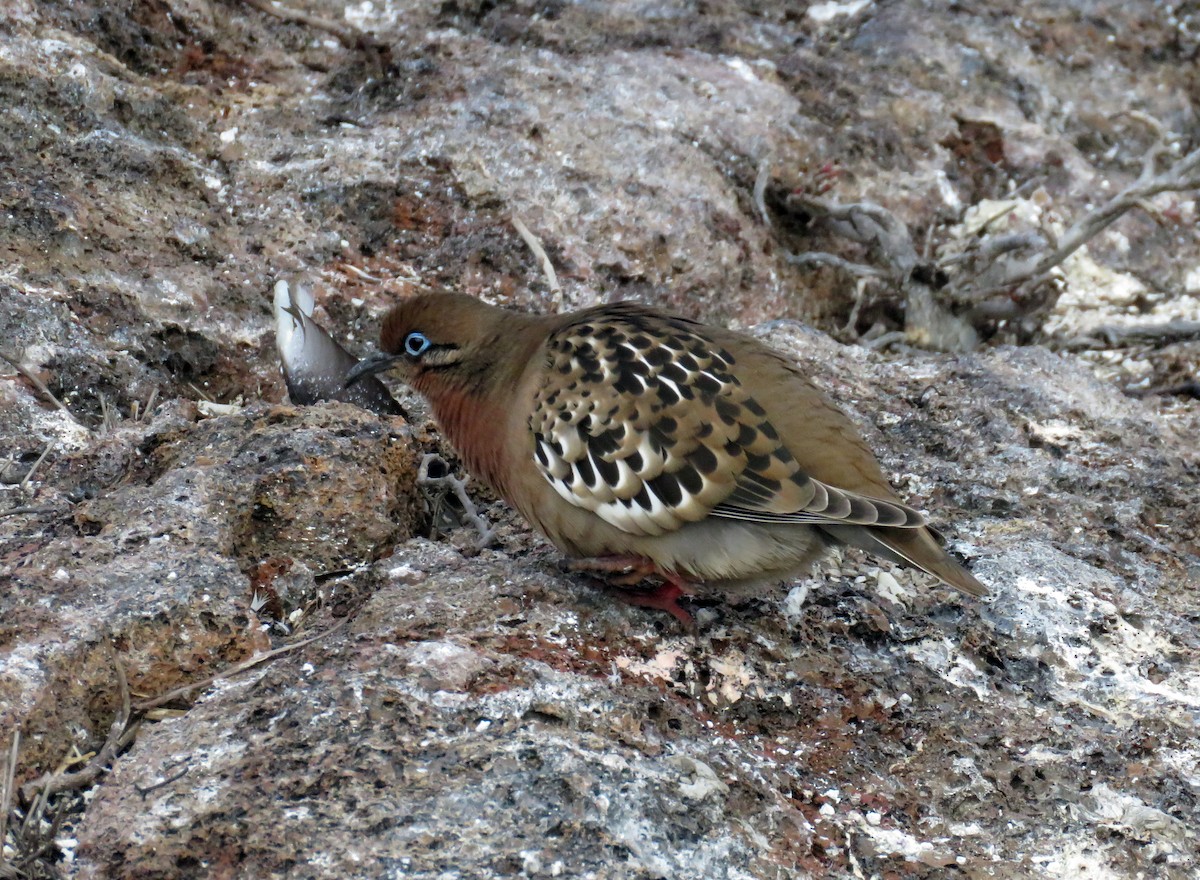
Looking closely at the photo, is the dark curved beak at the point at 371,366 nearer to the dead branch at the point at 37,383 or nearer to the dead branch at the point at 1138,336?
the dead branch at the point at 37,383

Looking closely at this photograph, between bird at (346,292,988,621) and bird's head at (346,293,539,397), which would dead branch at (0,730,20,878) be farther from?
bird's head at (346,293,539,397)

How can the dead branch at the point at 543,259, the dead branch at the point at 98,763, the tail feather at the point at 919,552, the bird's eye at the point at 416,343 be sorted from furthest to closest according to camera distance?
the dead branch at the point at 543,259
the bird's eye at the point at 416,343
the tail feather at the point at 919,552
the dead branch at the point at 98,763

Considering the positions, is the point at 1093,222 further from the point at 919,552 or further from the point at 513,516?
the point at 513,516

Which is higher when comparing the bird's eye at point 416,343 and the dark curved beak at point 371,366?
the bird's eye at point 416,343

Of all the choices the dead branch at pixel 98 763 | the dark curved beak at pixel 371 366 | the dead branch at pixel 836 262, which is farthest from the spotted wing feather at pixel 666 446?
the dead branch at pixel 836 262

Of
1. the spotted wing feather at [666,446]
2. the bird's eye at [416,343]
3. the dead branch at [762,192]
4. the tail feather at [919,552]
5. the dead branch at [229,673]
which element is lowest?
the dead branch at [229,673]

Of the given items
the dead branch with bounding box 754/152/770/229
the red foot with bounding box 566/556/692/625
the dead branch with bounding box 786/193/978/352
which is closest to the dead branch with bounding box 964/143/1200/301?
the dead branch with bounding box 786/193/978/352

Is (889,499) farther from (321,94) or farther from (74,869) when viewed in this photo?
(321,94)

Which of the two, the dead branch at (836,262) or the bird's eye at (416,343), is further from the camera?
the dead branch at (836,262)
